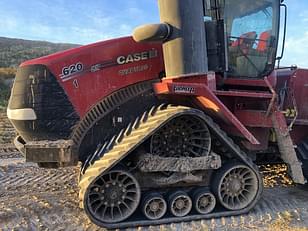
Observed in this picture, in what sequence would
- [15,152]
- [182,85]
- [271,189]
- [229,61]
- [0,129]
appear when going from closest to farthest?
[182,85], [229,61], [271,189], [15,152], [0,129]

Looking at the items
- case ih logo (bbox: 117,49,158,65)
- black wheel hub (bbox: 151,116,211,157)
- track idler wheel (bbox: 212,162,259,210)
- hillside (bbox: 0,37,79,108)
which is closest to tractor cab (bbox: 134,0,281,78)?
case ih logo (bbox: 117,49,158,65)

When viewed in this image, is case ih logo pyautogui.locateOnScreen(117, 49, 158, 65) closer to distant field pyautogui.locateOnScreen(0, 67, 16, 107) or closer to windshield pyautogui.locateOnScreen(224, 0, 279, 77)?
windshield pyautogui.locateOnScreen(224, 0, 279, 77)

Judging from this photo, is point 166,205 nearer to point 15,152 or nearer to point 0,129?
point 15,152

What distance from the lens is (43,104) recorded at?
5195 millimetres

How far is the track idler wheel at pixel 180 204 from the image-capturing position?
204 inches

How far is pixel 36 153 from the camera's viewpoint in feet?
17.0

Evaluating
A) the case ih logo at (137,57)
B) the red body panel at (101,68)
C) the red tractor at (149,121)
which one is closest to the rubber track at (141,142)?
the red tractor at (149,121)

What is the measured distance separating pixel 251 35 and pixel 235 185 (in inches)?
85.8

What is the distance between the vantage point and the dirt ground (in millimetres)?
5023

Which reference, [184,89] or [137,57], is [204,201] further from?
[137,57]

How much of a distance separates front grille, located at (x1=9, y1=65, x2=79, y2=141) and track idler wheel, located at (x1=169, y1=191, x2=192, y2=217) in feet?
5.05

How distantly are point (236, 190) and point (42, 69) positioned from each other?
2923mm

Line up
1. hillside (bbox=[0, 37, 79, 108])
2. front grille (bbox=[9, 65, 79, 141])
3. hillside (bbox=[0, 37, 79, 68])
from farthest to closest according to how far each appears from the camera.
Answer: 1. hillside (bbox=[0, 37, 79, 68])
2. hillside (bbox=[0, 37, 79, 108])
3. front grille (bbox=[9, 65, 79, 141])

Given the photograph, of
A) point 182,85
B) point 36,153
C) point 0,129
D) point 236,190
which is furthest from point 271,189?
point 0,129
